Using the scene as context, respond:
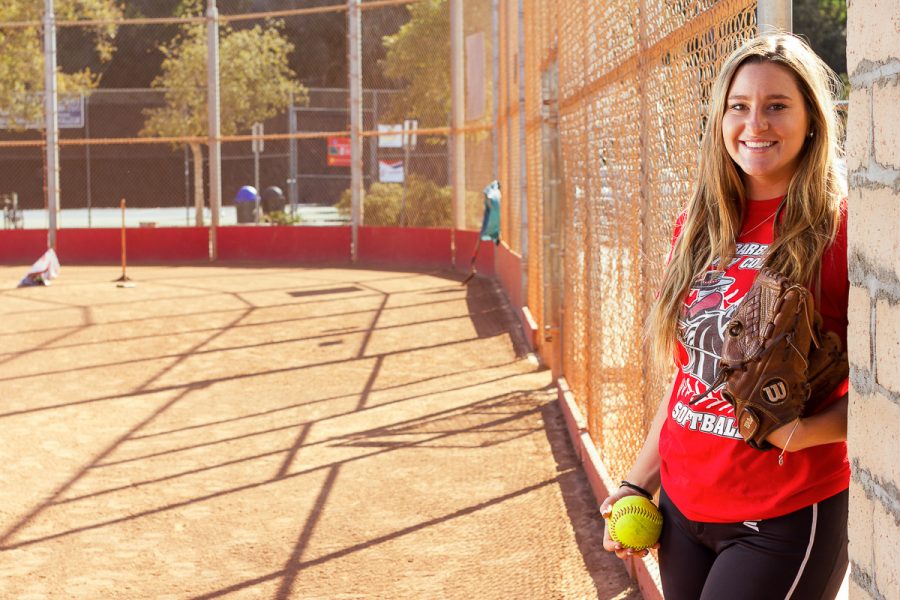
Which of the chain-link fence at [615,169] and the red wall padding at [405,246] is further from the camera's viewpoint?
the red wall padding at [405,246]

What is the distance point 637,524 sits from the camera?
2.63 m

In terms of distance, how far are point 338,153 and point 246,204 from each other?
10.7 feet

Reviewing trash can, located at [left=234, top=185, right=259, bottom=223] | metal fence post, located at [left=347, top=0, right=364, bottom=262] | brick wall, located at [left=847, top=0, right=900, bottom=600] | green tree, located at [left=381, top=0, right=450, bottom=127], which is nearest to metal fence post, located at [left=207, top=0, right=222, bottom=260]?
metal fence post, located at [left=347, top=0, right=364, bottom=262]

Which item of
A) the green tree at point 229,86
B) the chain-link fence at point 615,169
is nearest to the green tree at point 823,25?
the green tree at point 229,86

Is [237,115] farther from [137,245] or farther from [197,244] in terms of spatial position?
[197,244]

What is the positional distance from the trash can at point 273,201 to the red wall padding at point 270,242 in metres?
5.32

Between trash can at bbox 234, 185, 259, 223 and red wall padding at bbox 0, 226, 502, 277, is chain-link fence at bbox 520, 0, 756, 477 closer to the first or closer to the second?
red wall padding at bbox 0, 226, 502, 277

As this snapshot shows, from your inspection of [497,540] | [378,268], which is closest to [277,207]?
[378,268]

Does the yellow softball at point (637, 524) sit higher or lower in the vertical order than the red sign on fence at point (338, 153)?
lower

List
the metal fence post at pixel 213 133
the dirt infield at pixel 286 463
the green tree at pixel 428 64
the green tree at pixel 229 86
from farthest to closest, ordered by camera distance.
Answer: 1. the green tree at pixel 229 86
2. the green tree at pixel 428 64
3. the metal fence post at pixel 213 133
4. the dirt infield at pixel 286 463

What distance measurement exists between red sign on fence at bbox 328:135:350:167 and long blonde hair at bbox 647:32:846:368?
20.4m

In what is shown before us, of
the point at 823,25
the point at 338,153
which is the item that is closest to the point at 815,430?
the point at 338,153

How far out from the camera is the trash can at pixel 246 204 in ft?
85.9

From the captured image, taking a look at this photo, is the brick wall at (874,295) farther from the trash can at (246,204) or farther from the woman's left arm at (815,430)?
the trash can at (246,204)
